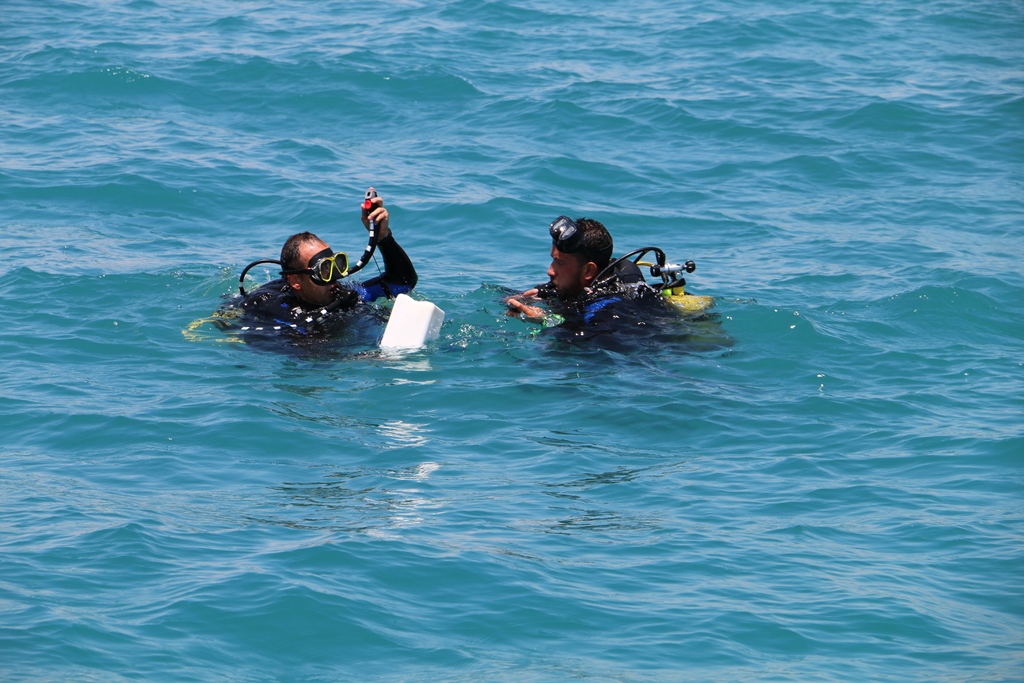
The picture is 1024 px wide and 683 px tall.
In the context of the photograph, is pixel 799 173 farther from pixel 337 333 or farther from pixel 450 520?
pixel 450 520

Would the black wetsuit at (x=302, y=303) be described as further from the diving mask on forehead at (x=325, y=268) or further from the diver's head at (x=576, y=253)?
the diver's head at (x=576, y=253)

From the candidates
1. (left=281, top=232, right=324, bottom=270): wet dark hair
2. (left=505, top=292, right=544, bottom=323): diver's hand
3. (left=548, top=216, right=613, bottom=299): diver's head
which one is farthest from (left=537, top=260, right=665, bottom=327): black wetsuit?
(left=281, top=232, right=324, bottom=270): wet dark hair

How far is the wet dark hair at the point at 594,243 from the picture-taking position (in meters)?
9.42

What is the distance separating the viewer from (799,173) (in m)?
14.3

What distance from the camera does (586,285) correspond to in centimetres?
966

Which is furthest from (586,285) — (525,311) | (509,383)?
(509,383)

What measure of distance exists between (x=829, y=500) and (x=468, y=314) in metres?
4.02

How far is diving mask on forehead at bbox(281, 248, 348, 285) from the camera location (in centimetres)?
883

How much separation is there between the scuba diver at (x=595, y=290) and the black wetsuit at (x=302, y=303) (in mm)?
877

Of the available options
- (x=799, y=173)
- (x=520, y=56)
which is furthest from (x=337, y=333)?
(x=520, y=56)

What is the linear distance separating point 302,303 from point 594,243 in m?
2.21

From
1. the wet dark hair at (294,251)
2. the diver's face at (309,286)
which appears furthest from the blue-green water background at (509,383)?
the wet dark hair at (294,251)

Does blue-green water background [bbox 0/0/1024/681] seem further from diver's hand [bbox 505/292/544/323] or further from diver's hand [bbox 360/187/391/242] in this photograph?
diver's hand [bbox 360/187/391/242]

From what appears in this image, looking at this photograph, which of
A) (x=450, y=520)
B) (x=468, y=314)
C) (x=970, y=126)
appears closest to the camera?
(x=450, y=520)
